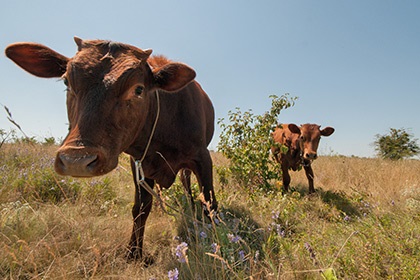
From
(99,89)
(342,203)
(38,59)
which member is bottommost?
(342,203)

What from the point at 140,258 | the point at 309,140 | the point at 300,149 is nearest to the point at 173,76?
the point at 140,258

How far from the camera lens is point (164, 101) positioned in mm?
3055

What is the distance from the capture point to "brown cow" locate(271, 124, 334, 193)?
21.0 feet

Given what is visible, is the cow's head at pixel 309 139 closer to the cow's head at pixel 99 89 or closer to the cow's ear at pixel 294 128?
the cow's ear at pixel 294 128

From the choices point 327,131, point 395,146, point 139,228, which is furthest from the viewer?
point 395,146

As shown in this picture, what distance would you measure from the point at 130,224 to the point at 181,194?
1466 millimetres

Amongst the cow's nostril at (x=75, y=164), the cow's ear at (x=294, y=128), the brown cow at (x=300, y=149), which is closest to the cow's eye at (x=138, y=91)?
the cow's nostril at (x=75, y=164)

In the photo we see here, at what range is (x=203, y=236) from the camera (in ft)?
6.41

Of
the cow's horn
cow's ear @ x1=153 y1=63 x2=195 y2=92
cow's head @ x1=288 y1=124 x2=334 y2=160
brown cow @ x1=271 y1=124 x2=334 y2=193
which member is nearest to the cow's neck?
cow's ear @ x1=153 y1=63 x2=195 y2=92

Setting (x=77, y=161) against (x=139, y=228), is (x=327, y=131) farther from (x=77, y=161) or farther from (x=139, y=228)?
(x=77, y=161)

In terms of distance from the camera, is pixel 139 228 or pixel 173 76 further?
pixel 139 228

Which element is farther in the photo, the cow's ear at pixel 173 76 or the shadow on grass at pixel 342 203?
the shadow on grass at pixel 342 203

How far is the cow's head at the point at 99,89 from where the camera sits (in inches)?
63.6

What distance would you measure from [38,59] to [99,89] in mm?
1019
